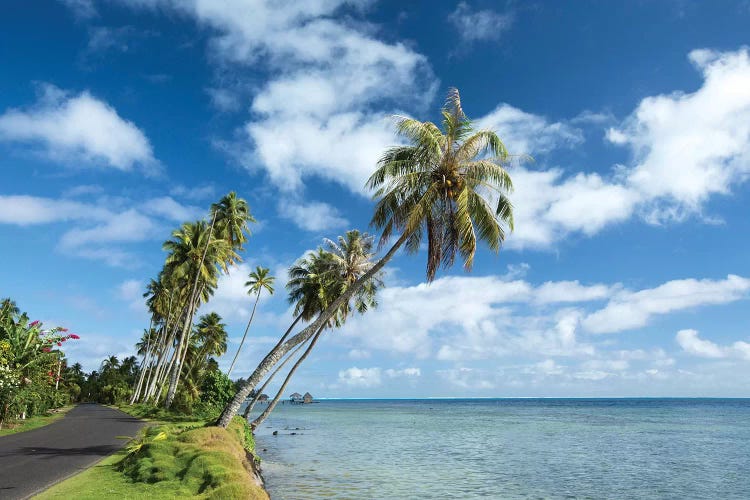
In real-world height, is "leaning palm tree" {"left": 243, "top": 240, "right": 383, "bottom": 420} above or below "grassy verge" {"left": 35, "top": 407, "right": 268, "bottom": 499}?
above

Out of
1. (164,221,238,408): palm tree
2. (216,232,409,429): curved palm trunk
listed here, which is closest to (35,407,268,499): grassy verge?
(216,232,409,429): curved palm trunk

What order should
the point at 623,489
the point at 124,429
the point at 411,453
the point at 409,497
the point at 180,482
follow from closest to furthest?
1. the point at 180,482
2. the point at 409,497
3. the point at 623,489
4. the point at 124,429
5. the point at 411,453

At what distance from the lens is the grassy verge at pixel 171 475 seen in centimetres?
1133

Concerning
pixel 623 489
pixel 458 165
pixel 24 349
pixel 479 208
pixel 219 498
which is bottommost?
pixel 623 489

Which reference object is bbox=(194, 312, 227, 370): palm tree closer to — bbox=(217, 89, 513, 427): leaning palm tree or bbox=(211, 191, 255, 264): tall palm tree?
bbox=(211, 191, 255, 264): tall palm tree

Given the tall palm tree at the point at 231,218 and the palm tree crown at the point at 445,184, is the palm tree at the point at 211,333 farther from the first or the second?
the palm tree crown at the point at 445,184

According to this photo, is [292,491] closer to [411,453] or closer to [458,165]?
[458,165]

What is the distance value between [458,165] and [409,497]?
1272 cm

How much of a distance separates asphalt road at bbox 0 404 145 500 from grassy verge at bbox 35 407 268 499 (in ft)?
2.20

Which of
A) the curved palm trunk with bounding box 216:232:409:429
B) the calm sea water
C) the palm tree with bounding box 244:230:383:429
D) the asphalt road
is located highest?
the palm tree with bounding box 244:230:383:429

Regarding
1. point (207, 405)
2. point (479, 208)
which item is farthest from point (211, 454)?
point (207, 405)

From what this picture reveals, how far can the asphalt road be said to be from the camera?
1274cm

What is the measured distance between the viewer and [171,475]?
12742 millimetres

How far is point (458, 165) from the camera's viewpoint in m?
19.7
